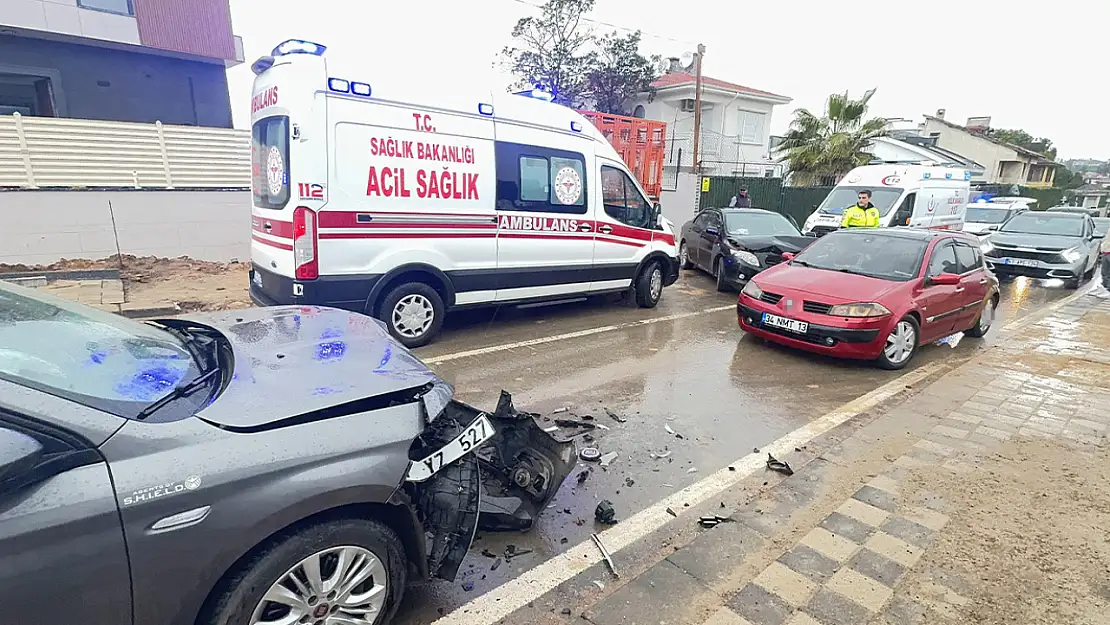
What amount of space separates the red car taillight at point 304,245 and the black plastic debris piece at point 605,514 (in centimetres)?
361

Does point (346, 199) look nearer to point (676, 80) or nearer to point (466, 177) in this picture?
point (466, 177)

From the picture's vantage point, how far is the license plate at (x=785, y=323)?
6105 millimetres

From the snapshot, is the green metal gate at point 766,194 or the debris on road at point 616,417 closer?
the debris on road at point 616,417

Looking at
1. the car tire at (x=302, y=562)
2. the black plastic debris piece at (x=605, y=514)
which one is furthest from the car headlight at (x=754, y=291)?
the car tire at (x=302, y=562)

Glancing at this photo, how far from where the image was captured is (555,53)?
25.8 m

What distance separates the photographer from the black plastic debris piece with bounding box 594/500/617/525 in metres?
3.19

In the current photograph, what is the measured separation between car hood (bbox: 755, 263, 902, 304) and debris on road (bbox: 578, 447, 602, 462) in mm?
3448

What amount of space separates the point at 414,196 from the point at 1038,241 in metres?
13.5

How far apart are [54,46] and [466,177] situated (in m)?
13.5

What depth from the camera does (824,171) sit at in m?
23.4

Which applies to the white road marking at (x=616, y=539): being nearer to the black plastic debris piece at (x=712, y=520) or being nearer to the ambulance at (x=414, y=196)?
the black plastic debris piece at (x=712, y=520)

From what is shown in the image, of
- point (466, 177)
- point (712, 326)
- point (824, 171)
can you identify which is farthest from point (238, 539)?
point (824, 171)

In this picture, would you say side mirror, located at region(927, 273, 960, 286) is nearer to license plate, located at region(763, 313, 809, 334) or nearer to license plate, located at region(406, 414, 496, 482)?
license plate, located at region(763, 313, 809, 334)

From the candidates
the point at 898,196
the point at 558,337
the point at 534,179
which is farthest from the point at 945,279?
the point at 898,196
